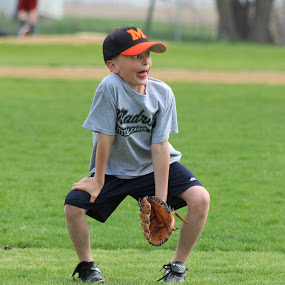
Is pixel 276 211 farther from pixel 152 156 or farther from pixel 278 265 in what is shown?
pixel 152 156

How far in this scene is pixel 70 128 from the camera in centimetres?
1005

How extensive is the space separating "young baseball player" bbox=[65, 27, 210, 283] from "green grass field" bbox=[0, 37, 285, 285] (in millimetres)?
310

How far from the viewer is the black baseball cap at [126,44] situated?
362 centimetres

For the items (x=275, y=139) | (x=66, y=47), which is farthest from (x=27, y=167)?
(x=66, y=47)

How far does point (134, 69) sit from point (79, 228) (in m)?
0.97

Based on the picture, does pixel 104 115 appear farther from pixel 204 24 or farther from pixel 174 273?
pixel 204 24

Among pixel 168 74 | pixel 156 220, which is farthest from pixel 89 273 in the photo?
pixel 168 74

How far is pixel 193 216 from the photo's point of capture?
3.68 m

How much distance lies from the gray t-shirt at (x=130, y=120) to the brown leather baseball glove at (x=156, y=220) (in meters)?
0.21

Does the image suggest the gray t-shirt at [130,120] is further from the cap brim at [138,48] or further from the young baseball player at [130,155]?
the cap brim at [138,48]

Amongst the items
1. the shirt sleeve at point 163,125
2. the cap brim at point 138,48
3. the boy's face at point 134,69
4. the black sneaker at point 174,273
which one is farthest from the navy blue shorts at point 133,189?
the cap brim at point 138,48

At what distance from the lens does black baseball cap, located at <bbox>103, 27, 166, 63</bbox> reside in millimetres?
3623

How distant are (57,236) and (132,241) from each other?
1.90 ft

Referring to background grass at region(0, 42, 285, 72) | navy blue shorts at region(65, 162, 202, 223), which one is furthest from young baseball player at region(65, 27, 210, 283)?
background grass at region(0, 42, 285, 72)
